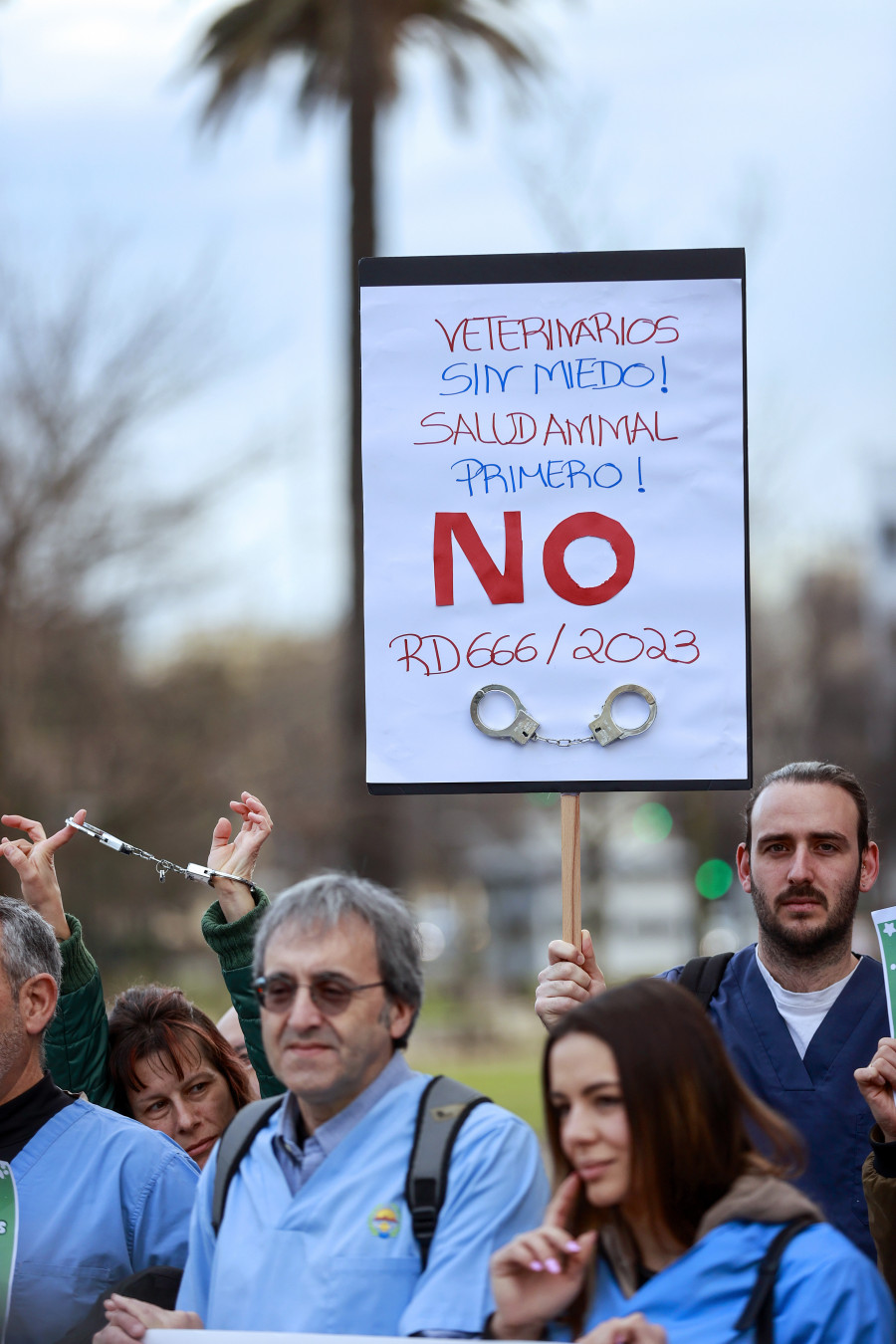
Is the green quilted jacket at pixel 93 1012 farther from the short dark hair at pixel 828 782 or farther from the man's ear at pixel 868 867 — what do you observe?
the man's ear at pixel 868 867

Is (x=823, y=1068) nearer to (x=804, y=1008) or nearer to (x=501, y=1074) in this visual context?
(x=804, y=1008)

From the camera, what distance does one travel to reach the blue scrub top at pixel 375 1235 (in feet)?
7.24

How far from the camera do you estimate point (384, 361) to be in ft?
10.5

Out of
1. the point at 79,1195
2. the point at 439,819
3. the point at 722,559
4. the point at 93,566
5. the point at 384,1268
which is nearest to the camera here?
the point at 384,1268

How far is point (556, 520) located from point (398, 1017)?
3.76 feet

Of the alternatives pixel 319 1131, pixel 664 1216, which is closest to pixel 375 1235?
pixel 319 1131

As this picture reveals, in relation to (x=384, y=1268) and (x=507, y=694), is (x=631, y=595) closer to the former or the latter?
(x=507, y=694)

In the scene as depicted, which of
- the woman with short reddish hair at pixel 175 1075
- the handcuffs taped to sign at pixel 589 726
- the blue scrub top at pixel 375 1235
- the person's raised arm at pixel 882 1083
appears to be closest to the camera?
the blue scrub top at pixel 375 1235

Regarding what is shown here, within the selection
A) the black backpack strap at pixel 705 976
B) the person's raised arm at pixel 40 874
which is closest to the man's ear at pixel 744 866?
the black backpack strap at pixel 705 976

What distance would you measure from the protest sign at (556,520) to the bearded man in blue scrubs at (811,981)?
0.20 metres

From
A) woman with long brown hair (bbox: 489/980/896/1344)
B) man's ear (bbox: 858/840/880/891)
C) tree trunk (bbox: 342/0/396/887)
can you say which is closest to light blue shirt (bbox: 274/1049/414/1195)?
woman with long brown hair (bbox: 489/980/896/1344)

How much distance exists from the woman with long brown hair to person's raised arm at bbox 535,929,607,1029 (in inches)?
26.8

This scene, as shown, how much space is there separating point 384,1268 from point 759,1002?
1202 millimetres

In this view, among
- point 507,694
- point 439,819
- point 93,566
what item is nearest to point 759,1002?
point 507,694
